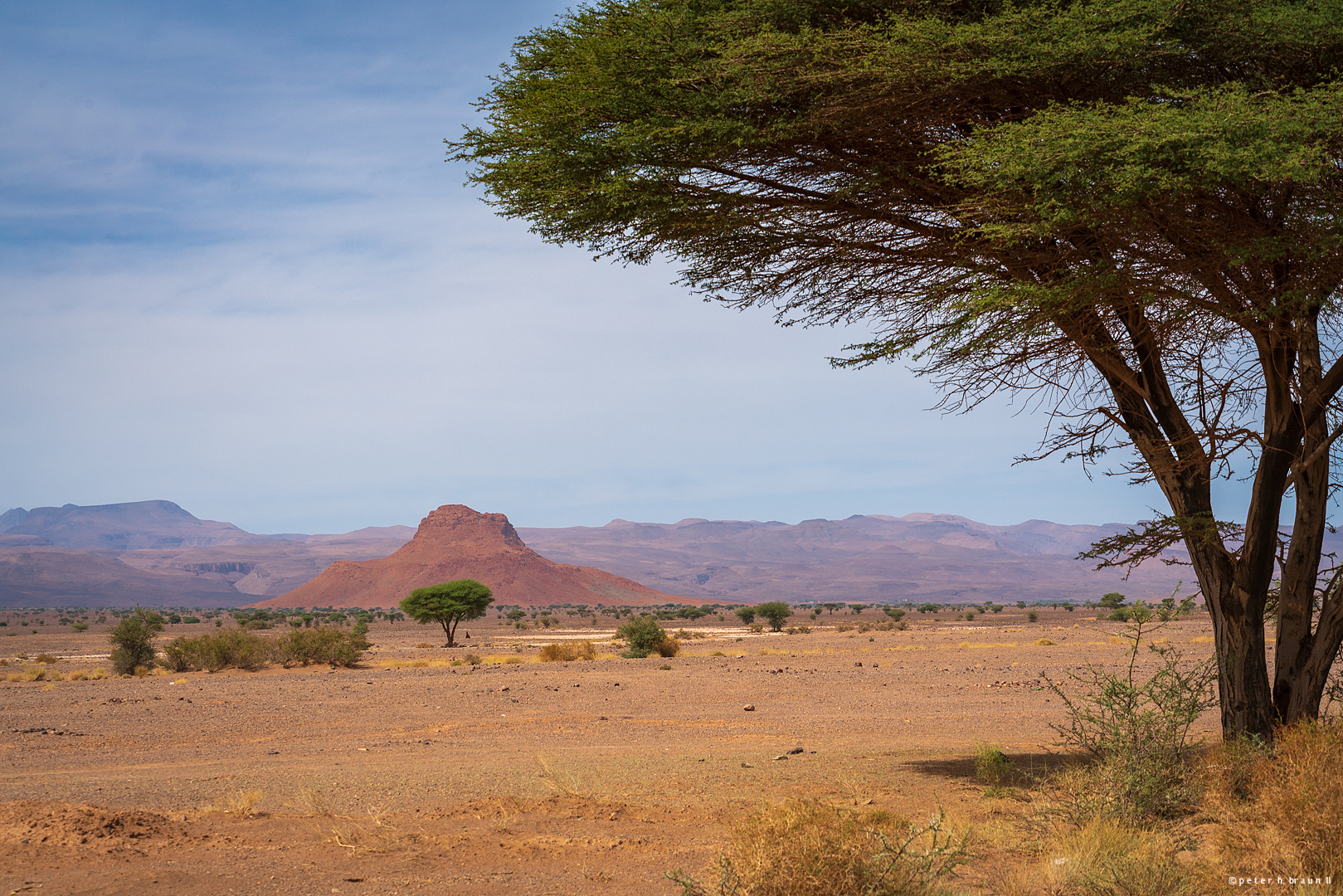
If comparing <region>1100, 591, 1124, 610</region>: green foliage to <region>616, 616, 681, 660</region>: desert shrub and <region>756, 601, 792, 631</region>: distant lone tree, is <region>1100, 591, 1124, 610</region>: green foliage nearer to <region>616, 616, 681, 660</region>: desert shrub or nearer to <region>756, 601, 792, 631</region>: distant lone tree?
<region>756, 601, 792, 631</region>: distant lone tree

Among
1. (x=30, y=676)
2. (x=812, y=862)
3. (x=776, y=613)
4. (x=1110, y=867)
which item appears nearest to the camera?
(x=812, y=862)

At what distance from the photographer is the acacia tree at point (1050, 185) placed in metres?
7.04

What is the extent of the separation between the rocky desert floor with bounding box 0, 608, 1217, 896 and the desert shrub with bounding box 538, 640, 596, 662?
4.69 meters

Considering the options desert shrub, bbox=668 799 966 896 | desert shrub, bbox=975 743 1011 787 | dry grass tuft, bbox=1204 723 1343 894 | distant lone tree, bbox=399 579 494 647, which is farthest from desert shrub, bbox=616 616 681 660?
desert shrub, bbox=668 799 966 896

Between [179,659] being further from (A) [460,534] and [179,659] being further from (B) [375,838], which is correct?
(A) [460,534]

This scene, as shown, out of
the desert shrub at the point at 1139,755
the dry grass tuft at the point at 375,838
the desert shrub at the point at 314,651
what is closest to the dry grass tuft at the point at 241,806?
the dry grass tuft at the point at 375,838

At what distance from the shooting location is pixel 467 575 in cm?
16388

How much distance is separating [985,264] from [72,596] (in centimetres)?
19940

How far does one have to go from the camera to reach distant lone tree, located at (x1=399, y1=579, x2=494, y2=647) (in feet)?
196

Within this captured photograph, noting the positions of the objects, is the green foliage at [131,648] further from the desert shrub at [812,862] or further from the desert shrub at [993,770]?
the desert shrub at [812,862]

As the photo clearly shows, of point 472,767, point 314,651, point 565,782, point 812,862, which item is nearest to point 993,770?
point 565,782

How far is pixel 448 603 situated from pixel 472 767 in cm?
5013

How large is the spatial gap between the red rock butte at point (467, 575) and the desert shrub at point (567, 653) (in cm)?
12053

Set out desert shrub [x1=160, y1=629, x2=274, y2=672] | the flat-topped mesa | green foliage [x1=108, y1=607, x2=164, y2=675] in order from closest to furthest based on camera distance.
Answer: desert shrub [x1=160, y1=629, x2=274, y2=672] < green foliage [x1=108, y1=607, x2=164, y2=675] < the flat-topped mesa
